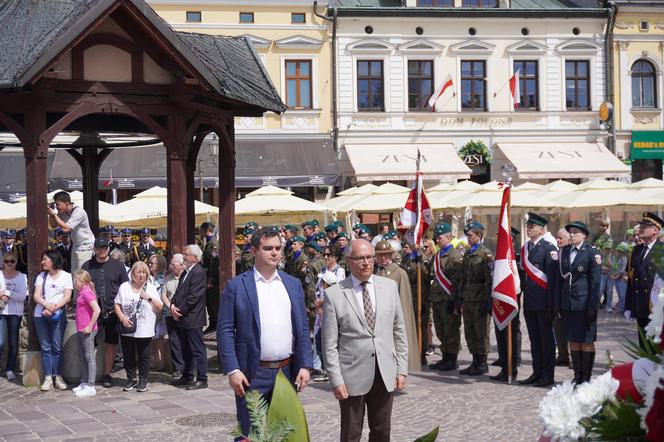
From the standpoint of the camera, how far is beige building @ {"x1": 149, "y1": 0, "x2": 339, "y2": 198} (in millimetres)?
33531

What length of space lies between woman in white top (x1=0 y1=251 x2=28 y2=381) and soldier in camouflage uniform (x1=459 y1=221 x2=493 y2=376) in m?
5.77

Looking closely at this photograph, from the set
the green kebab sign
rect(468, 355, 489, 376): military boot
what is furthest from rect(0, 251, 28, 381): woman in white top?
the green kebab sign

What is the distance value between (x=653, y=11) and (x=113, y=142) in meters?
27.2

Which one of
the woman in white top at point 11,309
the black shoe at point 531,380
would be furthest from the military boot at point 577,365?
the woman in white top at point 11,309

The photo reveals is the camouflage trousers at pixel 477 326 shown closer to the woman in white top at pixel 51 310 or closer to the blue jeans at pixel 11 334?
the woman in white top at pixel 51 310

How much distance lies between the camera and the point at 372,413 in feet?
21.0

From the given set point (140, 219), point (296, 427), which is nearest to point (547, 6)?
point (140, 219)

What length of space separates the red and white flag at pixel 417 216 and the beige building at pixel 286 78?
18.3 m

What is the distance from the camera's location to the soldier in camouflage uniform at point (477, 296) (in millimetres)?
11555

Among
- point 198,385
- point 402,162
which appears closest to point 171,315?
point 198,385

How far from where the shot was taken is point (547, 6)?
3738 centimetres

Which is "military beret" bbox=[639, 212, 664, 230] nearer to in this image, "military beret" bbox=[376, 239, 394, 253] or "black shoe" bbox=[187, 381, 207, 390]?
"military beret" bbox=[376, 239, 394, 253]

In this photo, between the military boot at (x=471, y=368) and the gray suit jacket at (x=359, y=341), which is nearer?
the gray suit jacket at (x=359, y=341)

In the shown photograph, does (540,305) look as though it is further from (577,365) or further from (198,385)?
(198,385)
